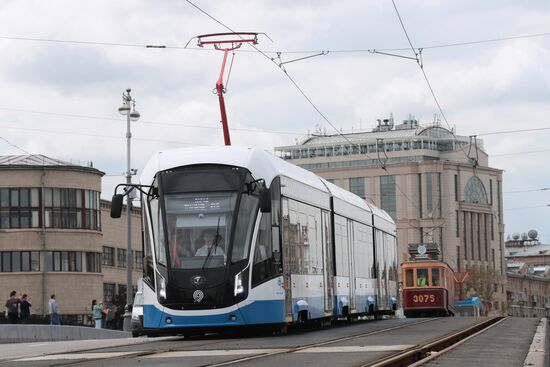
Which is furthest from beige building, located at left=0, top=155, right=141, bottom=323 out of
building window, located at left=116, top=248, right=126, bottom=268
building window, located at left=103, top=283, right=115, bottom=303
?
building window, located at left=116, top=248, right=126, bottom=268

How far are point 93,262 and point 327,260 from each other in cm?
4734

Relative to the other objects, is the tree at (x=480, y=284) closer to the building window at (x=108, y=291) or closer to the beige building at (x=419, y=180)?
the beige building at (x=419, y=180)

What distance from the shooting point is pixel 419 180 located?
568 ft

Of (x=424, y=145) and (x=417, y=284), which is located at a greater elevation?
(x=424, y=145)

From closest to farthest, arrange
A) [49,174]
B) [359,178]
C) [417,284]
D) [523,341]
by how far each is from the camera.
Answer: [523,341] < [417,284] < [49,174] < [359,178]

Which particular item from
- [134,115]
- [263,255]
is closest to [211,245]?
[263,255]

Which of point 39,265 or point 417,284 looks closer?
point 417,284

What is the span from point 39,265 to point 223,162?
167ft

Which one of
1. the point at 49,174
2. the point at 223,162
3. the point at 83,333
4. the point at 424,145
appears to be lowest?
the point at 83,333

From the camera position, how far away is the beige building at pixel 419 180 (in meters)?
172

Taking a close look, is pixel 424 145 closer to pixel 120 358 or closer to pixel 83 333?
pixel 83 333

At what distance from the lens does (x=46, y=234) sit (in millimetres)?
75250

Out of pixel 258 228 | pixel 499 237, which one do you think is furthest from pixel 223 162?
pixel 499 237

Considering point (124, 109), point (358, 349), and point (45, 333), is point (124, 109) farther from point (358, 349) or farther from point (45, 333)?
point (358, 349)
